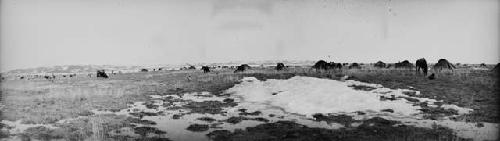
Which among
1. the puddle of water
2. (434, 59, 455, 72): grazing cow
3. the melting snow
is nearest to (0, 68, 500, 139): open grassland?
the puddle of water

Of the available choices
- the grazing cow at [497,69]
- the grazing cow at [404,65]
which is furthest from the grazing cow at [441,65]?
the grazing cow at [497,69]

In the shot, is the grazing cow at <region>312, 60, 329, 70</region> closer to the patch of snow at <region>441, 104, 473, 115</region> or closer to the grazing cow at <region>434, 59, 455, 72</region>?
the grazing cow at <region>434, 59, 455, 72</region>

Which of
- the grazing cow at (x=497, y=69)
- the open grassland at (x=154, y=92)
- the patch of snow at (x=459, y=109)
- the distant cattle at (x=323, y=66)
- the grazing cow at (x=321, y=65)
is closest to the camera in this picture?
the patch of snow at (x=459, y=109)

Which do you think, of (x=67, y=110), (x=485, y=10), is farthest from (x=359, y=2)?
(x=67, y=110)

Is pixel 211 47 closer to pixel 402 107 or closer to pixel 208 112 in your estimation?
pixel 208 112

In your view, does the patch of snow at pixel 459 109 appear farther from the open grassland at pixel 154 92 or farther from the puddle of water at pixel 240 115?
the open grassland at pixel 154 92

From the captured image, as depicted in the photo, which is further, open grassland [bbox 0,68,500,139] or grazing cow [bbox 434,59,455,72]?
grazing cow [bbox 434,59,455,72]

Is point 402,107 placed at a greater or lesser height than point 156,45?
lesser

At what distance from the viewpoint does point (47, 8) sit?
17031 millimetres

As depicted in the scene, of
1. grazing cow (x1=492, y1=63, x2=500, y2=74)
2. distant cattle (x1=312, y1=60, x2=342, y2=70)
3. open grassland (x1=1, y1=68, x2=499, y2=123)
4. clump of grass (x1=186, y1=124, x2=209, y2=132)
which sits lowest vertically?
clump of grass (x1=186, y1=124, x2=209, y2=132)

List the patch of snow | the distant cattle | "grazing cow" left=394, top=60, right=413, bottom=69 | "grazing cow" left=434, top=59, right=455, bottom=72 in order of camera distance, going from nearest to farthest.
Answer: the patch of snow < the distant cattle < "grazing cow" left=434, top=59, right=455, bottom=72 < "grazing cow" left=394, top=60, right=413, bottom=69

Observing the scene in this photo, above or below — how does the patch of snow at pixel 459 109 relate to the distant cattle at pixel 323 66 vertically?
below

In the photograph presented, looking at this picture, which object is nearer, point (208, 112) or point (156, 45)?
point (208, 112)

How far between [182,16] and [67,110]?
21.2 ft
